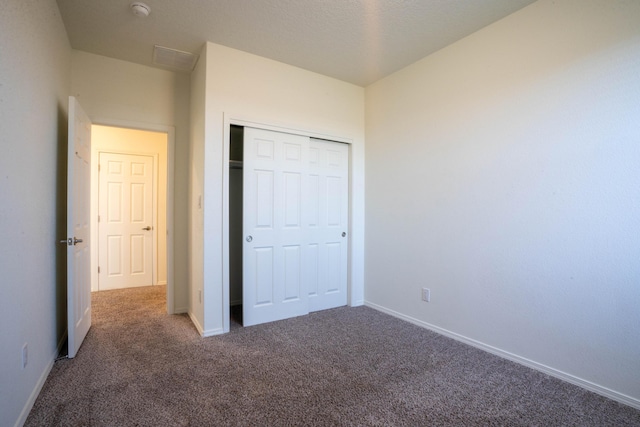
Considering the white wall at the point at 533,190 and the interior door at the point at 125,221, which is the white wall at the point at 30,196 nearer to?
the interior door at the point at 125,221

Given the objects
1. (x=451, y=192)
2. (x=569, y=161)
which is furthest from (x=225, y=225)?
(x=569, y=161)

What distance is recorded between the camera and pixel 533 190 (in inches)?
89.4

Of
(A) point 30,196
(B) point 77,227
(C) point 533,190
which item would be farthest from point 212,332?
(C) point 533,190

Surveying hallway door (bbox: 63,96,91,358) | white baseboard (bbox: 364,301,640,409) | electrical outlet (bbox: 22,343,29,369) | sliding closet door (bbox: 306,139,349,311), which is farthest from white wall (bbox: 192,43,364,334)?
electrical outlet (bbox: 22,343,29,369)

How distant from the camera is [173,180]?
3.44 meters

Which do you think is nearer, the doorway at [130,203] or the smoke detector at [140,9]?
the smoke detector at [140,9]

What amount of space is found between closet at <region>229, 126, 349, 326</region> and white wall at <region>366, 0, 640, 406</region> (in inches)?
29.9

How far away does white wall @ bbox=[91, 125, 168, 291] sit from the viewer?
446cm

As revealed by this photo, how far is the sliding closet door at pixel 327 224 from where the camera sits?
3488 millimetres

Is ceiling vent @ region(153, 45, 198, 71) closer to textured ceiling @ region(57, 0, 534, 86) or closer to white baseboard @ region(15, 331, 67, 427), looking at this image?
textured ceiling @ region(57, 0, 534, 86)

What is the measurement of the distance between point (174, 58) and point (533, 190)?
134 inches

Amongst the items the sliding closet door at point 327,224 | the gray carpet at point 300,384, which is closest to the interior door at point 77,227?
the gray carpet at point 300,384

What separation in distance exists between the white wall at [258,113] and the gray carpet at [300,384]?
0.59 meters

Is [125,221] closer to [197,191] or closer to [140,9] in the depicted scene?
[197,191]
